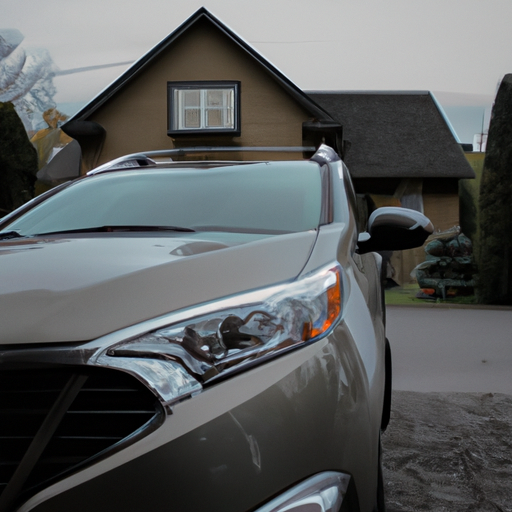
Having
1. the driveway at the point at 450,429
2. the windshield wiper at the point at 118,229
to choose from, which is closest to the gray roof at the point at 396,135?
the driveway at the point at 450,429

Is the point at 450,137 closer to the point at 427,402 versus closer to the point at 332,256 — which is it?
the point at 427,402

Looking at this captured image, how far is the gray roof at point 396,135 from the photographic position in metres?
17.9

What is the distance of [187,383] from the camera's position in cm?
117

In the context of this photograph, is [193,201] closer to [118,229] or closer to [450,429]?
[118,229]

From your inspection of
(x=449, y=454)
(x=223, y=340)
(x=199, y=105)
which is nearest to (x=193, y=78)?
(x=199, y=105)

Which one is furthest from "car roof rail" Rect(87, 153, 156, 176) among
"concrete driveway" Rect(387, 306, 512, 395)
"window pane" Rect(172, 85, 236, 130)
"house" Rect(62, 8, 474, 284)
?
"window pane" Rect(172, 85, 236, 130)

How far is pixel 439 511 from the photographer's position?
109 inches

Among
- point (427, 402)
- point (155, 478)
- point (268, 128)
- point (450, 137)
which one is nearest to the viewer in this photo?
point (155, 478)

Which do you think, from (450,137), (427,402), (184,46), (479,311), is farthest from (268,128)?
(427,402)

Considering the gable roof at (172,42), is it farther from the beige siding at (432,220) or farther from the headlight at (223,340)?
the headlight at (223,340)

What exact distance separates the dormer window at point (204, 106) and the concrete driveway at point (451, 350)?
602 cm

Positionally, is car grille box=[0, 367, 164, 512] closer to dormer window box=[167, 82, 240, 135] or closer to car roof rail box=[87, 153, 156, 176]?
car roof rail box=[87, 153, 156, 176]

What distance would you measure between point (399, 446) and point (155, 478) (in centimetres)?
285

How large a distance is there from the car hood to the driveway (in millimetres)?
1865
